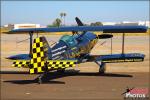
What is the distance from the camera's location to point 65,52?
42.7ft

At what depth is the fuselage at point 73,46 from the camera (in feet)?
41.5

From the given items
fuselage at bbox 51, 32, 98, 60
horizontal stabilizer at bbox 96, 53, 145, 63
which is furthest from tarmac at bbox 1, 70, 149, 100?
fuselage at bbox 51, 32, 98, 60

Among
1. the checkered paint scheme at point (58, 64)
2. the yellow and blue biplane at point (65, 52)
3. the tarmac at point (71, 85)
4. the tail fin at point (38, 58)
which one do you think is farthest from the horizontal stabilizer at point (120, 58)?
the tail fin at point (38, 58)

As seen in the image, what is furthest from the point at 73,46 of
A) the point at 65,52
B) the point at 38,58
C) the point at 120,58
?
the point at 38,58

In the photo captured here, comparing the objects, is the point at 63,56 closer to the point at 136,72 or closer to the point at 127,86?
the point at 127,86

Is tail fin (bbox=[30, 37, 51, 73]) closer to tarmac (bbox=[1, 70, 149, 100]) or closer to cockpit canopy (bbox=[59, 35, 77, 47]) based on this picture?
tarmac (bbox=[1, 70, 149, 100])

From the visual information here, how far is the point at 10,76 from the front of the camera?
13969mm

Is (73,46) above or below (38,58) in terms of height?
above

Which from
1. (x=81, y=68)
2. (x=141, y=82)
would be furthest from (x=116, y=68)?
(x=141, y=82)

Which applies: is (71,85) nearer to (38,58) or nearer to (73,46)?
(38,58)

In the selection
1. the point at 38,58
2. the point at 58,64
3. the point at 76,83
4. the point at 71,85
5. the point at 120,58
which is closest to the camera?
the point at 38,58

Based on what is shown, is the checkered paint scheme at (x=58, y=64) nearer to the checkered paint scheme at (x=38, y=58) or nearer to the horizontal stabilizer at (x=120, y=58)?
the checkered paint scheme at (x=38, y=58)

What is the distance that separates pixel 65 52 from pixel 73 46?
91 cm

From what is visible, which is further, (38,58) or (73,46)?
(73,46)
